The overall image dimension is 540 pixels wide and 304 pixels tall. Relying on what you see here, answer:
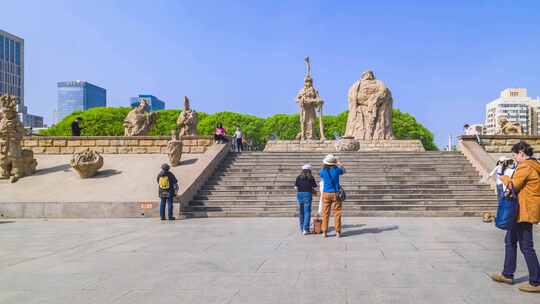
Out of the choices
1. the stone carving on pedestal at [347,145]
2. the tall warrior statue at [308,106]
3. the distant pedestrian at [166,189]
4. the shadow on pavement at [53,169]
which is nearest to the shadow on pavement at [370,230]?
the distant pedestrian at [166,189]

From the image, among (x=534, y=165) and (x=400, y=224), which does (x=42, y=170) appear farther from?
(x=534, y=165)

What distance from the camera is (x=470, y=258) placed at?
6.54 meters

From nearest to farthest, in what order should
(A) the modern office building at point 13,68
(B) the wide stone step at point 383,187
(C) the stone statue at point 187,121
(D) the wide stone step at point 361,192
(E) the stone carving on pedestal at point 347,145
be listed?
(D) the wide stone step at point 361,192 → (B) the wide stone step at point 383,187 → (E) the stone carving on pedestal at point 347,145 → (C) the stone statue at point 187,121 → (A) the modern office building at point 13,68

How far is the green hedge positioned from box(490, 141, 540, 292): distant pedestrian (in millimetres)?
50671

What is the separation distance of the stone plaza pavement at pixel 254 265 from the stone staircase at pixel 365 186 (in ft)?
9.46

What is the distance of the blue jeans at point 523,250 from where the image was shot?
4.84 m

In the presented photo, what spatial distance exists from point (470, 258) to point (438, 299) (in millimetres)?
2384

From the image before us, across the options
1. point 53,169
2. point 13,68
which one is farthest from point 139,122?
point 13,68

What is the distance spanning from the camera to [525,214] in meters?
4.92

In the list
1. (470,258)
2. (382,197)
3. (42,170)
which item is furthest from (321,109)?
(470,258)

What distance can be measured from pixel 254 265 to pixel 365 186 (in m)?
9.30

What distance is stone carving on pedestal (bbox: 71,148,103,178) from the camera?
15.9 meters

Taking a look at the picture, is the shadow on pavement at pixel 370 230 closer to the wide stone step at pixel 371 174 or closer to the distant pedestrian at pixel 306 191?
the distant pedestrian at pixel 306 191

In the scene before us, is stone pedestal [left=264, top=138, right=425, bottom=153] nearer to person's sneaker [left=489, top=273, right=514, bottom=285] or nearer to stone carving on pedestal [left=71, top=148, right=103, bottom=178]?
stone carving on pedestal [left=71, top=148, right=103, bottom=178]
